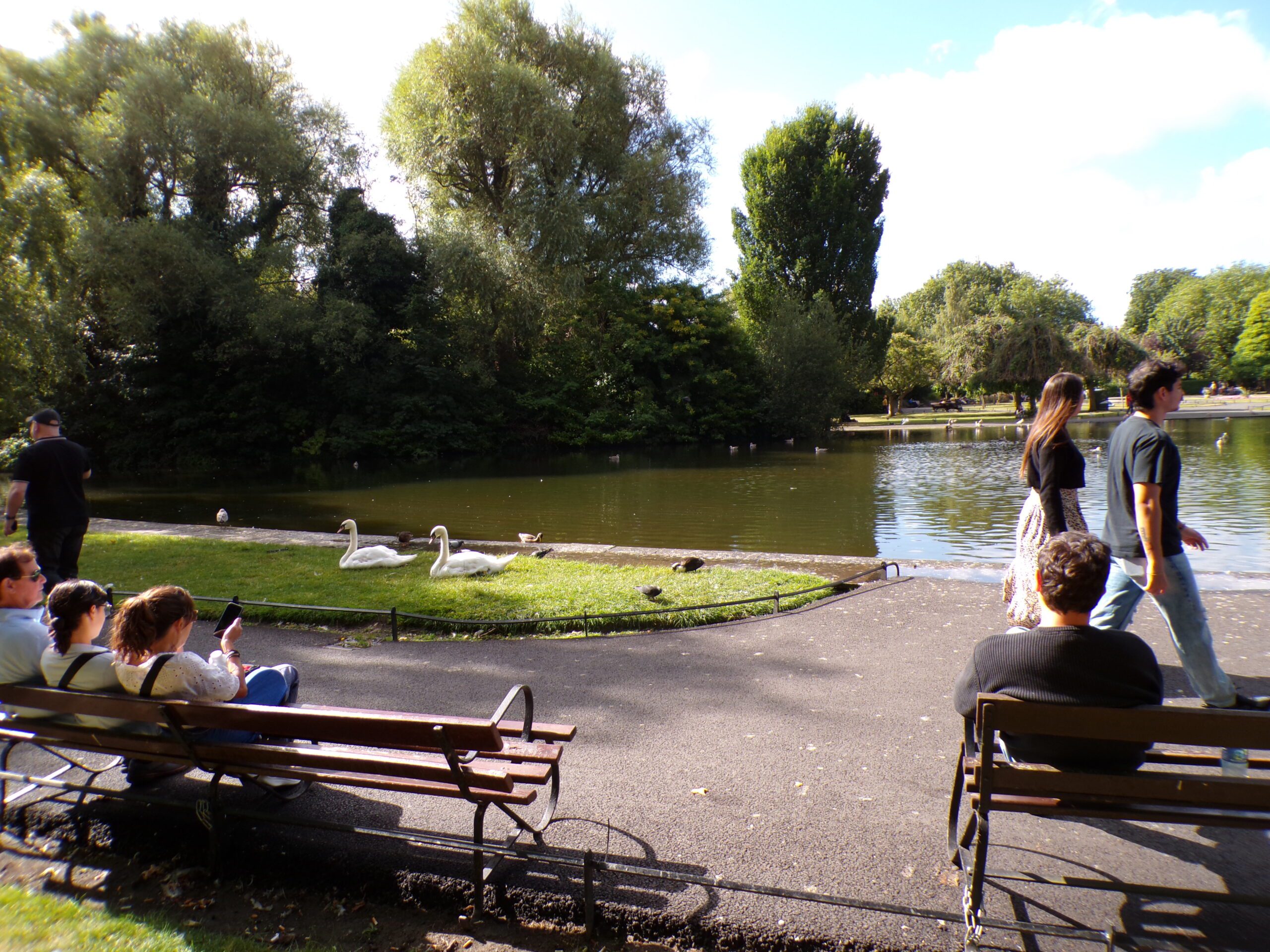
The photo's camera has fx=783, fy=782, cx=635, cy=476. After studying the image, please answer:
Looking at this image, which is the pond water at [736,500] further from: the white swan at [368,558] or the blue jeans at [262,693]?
the blue jeans at [262,693]

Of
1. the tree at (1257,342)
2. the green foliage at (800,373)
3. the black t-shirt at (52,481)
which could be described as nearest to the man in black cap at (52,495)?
the black t-shirt at (52,481)

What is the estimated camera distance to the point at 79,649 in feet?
12.0

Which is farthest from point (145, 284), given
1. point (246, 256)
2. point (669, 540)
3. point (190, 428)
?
point (669, 540)

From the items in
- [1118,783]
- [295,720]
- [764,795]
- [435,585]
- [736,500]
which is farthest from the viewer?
[736,500]

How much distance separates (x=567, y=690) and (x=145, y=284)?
95.1 feet

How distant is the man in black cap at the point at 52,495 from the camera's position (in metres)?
7.23

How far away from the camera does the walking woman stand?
4852 millimetres

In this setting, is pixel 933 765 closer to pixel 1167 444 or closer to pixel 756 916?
pixel 756 916

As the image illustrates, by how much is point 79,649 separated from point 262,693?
2.73 feet

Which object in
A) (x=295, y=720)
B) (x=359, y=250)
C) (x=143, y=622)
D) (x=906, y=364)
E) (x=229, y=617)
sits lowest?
(x=295, y=720)

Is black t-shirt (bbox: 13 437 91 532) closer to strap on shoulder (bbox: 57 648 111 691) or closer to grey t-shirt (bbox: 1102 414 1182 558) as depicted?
strap on shoulder (bbox: 57 648 111 691)

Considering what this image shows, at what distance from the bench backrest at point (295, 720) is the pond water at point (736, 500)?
35.0 feet

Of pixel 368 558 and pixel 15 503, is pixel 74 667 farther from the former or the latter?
pixel 368 558

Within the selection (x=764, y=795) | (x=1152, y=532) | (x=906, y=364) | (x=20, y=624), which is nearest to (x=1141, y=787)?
(x=764, y=795)
